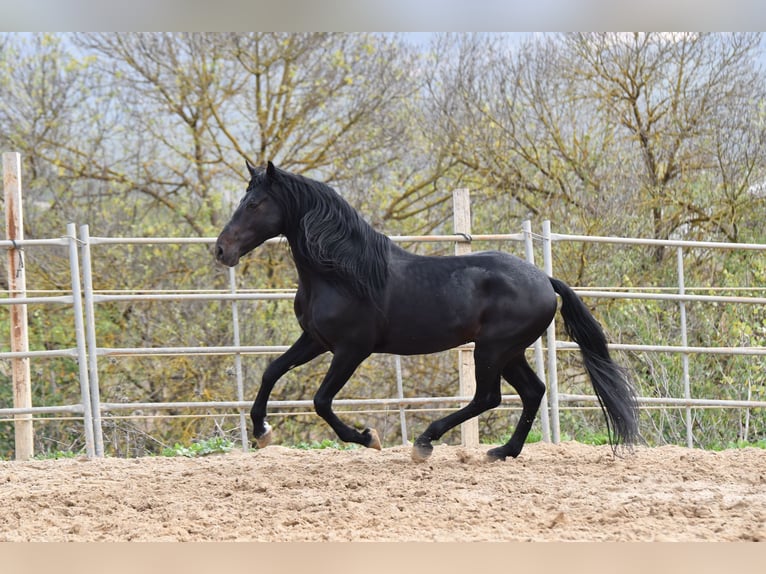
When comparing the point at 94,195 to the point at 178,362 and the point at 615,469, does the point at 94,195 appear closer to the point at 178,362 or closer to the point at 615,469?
the point at 178,362

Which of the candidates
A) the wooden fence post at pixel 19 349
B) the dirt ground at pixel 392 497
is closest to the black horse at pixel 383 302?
the dirt ground at pixel 392 497

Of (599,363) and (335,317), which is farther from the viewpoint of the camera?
(599,363)

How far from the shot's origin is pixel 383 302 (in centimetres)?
469

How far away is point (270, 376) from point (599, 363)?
198cm

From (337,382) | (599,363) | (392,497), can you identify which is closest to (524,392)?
(599,363)

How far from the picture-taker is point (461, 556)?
224 cm

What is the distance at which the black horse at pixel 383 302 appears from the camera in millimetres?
4578

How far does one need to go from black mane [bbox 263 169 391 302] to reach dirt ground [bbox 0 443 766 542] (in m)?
Result: 1.07

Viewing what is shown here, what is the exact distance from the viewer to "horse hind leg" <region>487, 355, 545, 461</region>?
5.05m

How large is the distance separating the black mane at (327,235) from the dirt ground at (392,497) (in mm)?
1066

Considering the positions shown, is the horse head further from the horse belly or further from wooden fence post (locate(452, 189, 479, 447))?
wooden fence post (locate(452, 189, 479, 447))

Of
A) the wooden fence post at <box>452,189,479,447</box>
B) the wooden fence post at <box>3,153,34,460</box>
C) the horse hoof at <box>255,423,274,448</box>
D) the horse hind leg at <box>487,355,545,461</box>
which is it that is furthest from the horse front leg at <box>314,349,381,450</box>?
the wooden fence post at <box>3,153,34,460</box>

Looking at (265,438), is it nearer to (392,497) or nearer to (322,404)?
(322,404)

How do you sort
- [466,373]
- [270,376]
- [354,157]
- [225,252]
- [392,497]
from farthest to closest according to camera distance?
[354,157] → [466,373] → [270,376] → [225,252] → [392,497]
